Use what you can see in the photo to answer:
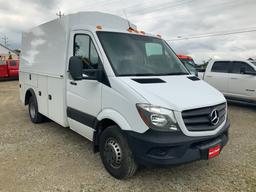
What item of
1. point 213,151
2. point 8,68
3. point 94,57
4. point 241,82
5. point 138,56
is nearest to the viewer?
point 213,151

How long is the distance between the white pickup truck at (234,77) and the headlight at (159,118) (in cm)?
681

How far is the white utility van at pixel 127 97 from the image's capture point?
295cm

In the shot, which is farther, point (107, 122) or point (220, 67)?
point (220, 67)

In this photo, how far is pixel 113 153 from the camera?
11.4 ft

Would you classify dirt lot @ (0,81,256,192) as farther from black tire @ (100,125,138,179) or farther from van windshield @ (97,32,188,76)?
van windshield @ (97,32,188,76)

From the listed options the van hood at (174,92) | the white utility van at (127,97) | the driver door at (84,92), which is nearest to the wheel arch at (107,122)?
the white utility van at (127,97)

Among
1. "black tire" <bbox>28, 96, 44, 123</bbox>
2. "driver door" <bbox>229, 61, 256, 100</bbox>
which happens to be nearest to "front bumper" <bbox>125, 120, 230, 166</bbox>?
"black tire" <bbox>28, 96, 44, 123</bbox>

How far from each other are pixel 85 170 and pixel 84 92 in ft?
4.21

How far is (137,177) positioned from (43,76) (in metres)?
3.24

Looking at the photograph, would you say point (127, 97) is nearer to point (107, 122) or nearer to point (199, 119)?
point (107, 122)

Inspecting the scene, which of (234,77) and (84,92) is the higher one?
(234,77)

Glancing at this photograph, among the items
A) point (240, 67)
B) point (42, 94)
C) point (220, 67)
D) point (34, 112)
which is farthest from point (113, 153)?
point (220, 67)

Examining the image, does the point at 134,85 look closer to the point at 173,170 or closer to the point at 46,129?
the point at 173,170

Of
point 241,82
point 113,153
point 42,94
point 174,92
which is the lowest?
point 113,153
